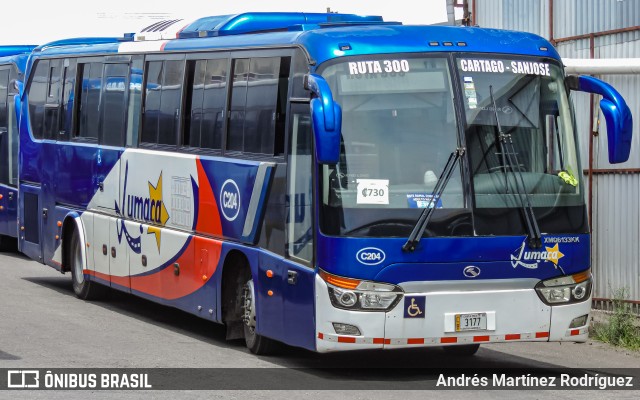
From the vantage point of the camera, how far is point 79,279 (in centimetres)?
1783

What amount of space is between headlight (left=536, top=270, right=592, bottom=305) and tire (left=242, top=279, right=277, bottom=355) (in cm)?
276

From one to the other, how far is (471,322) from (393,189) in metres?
1.32

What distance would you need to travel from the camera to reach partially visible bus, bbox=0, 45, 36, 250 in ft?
74.4

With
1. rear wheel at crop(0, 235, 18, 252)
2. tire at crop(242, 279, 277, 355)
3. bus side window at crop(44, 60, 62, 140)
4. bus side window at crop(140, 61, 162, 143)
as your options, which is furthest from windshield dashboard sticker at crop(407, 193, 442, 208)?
rear wheel at crop(0, 235, 18, 252)

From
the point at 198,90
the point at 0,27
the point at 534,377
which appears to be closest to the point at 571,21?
the point at 198,90

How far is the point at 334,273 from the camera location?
11.1 m

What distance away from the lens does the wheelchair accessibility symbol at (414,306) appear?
11094mm

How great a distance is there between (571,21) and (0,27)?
25.1m

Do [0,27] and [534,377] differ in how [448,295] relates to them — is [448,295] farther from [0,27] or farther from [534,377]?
[0,27]

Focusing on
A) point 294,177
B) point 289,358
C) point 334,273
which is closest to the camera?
point 334,273

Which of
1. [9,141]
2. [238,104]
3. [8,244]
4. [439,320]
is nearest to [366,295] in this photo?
[439,320]

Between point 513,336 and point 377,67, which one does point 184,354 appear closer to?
point 513,336

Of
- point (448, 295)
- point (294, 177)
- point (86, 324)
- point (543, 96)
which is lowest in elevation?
point (86, 324)

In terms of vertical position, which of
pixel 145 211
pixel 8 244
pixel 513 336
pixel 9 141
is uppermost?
pixel 9 141
